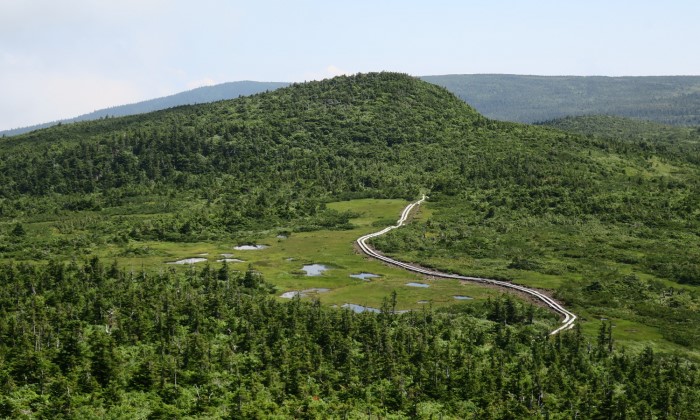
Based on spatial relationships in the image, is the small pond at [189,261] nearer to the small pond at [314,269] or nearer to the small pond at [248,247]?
the small pond at [248,247]

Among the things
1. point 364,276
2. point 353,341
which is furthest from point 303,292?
point 353,341

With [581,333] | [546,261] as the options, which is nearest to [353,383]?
[581,333]

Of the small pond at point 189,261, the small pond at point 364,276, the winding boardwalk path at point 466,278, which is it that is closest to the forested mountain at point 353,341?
the winding boardwalk path at point 466,278

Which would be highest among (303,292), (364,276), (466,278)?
(303,292)

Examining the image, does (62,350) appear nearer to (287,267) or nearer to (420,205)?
(287,267)

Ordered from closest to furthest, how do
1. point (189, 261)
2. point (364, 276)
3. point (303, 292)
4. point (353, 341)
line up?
point (353, 341) < point (303, 292) < point (364, 276) < point (189, 261)

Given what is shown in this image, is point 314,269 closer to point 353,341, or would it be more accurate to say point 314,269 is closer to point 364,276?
point 364,276

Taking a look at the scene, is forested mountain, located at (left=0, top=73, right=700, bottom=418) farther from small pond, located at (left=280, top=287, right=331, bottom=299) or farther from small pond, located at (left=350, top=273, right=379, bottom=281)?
small pond, located at (left=350, top=273, right=379, bottom=281)

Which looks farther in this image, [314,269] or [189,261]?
[189,261]
